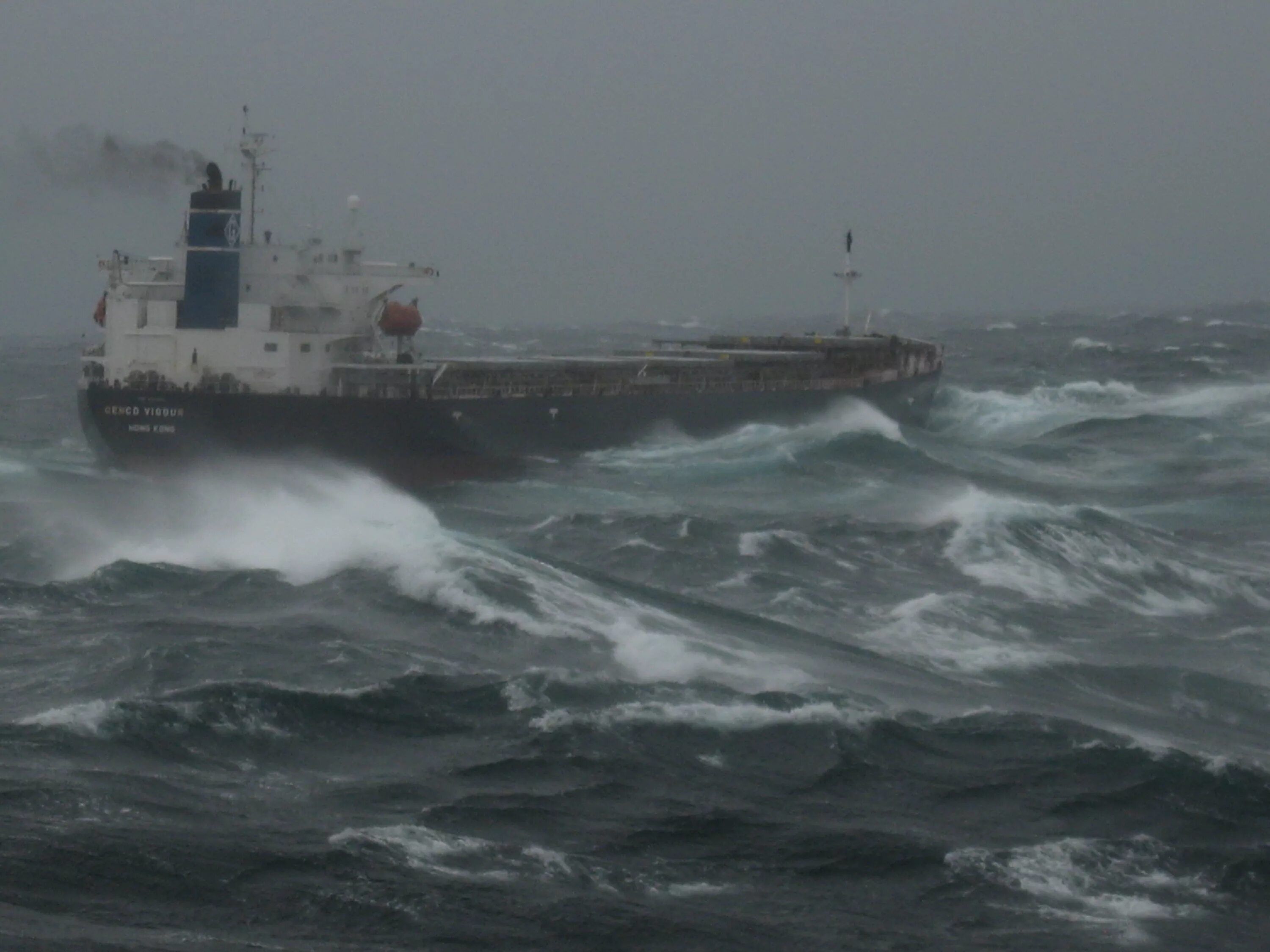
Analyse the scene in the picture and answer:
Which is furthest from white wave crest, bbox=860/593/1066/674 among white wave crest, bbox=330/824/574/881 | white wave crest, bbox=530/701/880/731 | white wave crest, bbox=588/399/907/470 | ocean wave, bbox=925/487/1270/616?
white wave crest, bbox=588/399/907/470

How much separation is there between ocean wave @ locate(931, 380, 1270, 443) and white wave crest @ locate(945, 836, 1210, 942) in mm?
55691

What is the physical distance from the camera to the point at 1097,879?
18812 millimetres

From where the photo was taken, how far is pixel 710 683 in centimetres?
2619

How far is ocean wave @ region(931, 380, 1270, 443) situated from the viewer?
258 ft

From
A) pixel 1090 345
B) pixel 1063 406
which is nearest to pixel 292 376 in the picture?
pixel 1063 406

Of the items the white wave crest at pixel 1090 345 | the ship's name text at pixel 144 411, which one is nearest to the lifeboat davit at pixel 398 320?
the ship's name text at pixel 144 411

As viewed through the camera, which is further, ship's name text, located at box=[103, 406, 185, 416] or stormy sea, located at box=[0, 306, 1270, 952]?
ship's name text, located at box=[103, 406, 185, 416]

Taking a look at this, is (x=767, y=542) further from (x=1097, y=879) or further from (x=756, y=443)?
(x=756, y=443)

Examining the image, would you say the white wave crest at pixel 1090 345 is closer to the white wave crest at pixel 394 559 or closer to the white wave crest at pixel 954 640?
the white wave crest at pixel 394 559

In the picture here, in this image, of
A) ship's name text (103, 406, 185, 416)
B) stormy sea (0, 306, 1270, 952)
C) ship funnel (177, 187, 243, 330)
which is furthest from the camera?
ship funnel (177, 187, 243, 330)

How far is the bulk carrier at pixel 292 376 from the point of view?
174ft

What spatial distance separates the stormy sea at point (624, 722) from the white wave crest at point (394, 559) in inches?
6.2

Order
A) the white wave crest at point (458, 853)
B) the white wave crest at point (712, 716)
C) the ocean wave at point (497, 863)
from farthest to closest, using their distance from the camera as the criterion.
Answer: the white wave crest at point (712, 716) → the white wave crest at point (458, 853) → the ocean wave at point (497, 863)

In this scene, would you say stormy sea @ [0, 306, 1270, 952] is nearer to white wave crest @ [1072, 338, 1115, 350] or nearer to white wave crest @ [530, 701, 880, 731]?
white wave crest @ [530, 701, 880, 731]
